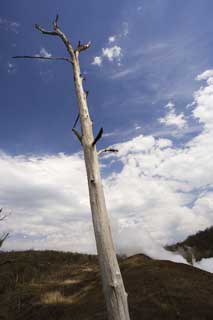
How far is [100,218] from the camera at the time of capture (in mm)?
5914

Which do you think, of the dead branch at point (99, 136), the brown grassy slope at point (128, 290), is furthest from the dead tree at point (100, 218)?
the brown grassy slope at point (128, 290)

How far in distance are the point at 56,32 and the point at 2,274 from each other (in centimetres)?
1780

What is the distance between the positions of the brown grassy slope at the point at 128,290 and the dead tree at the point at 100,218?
17.1 ft

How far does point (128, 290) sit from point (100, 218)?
834 centimetres

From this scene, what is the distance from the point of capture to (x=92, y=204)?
6117mm

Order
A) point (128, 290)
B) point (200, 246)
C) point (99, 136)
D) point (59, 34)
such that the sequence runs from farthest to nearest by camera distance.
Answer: point (200, 246)
point (128, 290)
point (59, 34)
point (99, 136)

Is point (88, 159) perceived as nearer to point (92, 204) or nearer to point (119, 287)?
point (92, 204)

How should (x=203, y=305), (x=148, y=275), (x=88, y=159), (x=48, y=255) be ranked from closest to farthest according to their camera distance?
(x=88, y=159) → (x=203, y=305) → (x=148, y=275) → (x=48, y=255)

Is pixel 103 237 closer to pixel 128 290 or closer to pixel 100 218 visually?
pixel 100 218

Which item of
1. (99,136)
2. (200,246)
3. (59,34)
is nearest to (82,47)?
(59,34)

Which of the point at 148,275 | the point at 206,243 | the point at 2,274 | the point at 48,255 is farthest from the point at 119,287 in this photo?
the point at 206,243

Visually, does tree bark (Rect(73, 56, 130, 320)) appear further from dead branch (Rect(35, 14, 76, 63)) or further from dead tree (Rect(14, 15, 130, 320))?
dead branch (Rect(35, 14, 76, 63))

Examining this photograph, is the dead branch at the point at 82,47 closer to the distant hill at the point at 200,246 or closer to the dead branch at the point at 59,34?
the dead branch at the point at 59,34

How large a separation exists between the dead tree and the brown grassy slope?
205 inches
